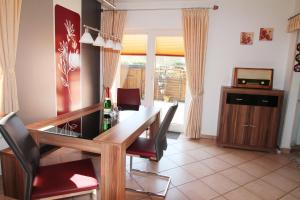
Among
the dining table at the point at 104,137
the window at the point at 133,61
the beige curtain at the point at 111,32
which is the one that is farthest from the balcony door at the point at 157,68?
the dining table at the point at 104,137

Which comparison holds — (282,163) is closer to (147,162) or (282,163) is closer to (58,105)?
(147,162)

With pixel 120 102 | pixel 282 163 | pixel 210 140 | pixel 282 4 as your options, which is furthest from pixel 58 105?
pixel 282 4

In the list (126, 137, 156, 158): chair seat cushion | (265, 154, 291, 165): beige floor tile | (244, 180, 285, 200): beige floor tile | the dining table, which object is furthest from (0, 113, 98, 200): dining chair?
(265, 154, 291, 165): beige floor tile

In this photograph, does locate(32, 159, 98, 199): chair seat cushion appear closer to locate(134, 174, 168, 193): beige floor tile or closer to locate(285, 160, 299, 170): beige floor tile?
locate(134, 174, 168, 193): beige floor tile

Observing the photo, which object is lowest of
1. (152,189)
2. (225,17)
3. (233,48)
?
(152,189)

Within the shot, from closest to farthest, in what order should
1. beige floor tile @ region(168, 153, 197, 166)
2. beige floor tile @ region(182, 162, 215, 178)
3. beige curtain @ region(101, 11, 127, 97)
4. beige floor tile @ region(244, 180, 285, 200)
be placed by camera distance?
beige floor tile @ region(244, 180, 285, 200) → beige floor tile @ region(182, 162, 215, 178) → beige floor tile @ region(168, 153, 197, 166) → beige curtain @ region(101, 11, 127, 97)

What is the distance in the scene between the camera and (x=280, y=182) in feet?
8.74

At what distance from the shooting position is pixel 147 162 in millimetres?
3084

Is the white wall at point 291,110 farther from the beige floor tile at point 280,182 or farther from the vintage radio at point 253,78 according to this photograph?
the beige floor tile at point 280,182

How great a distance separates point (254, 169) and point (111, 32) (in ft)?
11.5

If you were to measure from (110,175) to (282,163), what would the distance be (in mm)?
2780

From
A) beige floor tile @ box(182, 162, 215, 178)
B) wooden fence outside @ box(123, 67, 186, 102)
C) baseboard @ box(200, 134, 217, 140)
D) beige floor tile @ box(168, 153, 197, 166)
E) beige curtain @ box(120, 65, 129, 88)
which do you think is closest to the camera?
beige floor tile @ box(182, 162, 215, 178)

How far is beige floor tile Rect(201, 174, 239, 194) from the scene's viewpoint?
8.05 feet

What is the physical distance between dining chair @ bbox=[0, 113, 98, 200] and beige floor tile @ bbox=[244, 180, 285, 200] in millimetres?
1848
